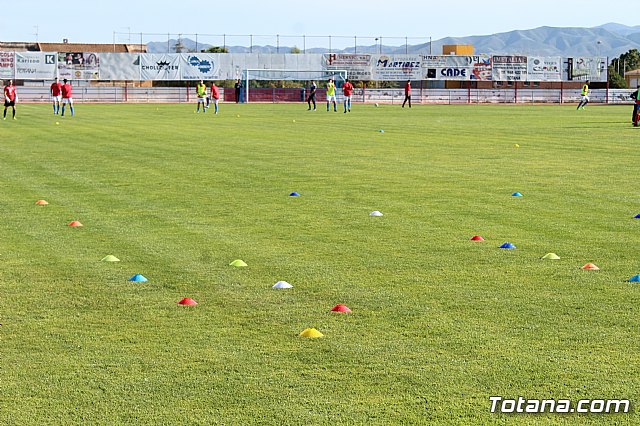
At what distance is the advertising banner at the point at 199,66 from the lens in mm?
82312

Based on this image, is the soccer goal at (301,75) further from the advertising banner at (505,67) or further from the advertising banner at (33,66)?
the advertising banner at (33,66)

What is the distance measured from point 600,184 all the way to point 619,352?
35.8 ft

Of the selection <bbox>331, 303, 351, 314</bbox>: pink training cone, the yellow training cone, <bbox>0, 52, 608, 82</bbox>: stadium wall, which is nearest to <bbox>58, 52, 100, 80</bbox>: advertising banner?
<bbox>0, 52, 608, 82</bbox>: stadium wall

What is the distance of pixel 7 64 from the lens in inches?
3098

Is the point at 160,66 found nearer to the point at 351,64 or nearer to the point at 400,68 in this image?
the point at 351,64

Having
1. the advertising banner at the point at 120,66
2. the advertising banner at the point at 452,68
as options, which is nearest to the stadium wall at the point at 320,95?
the advertising banner at the point at 120,66

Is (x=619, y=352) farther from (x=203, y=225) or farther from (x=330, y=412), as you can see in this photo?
(x=203, y=225)

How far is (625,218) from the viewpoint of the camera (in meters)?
13.1

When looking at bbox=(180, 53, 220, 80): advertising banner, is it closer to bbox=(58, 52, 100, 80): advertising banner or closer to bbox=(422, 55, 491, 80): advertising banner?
bbox=(58, 52, 100, 80): advertising banner

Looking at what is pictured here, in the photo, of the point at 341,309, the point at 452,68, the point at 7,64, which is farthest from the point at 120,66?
the point at 341,309

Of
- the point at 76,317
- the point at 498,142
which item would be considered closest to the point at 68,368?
the point at 76,317

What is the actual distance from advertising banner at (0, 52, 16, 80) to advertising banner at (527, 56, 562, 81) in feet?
139

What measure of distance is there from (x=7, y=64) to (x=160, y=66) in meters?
11.6

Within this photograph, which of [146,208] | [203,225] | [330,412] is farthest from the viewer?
[146,208]
